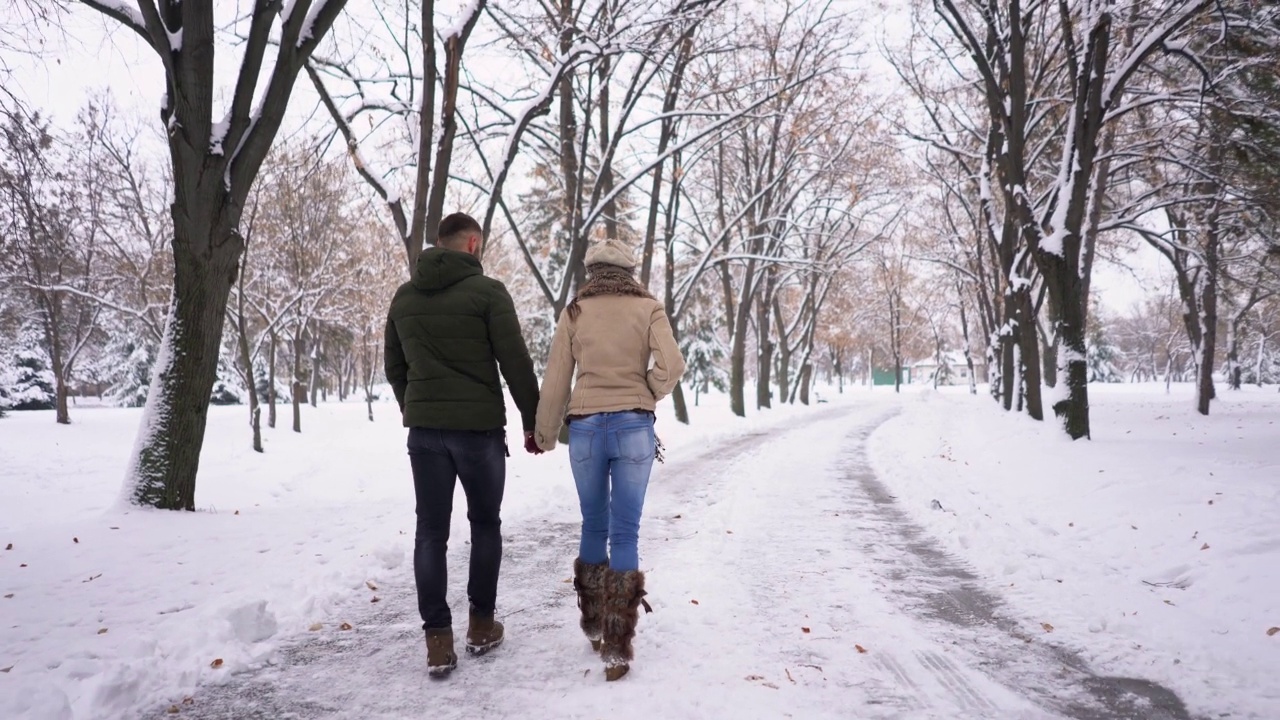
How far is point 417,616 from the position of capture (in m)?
4.12

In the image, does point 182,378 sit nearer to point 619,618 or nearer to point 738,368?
point 619,618

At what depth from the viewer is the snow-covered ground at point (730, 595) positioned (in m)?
A: 3.04

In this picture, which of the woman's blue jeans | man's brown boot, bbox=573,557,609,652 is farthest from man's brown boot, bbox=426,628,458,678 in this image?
the woman's blue jeans

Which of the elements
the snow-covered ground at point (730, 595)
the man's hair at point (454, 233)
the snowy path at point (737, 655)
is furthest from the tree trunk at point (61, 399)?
the man's hair at point (454, 233)

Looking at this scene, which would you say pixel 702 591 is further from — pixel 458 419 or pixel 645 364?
pixel 458 419

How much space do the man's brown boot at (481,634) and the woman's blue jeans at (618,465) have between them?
0.74 m

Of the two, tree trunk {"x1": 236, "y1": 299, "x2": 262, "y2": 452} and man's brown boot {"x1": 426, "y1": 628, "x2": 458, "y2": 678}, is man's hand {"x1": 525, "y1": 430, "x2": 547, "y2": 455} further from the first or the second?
tree trunk {"x1": 236, "y1": 299, "x2": 262, "y2": 452}

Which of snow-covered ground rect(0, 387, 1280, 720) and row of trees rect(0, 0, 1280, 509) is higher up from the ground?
row of trees rect(0, 0, 1280, 509)

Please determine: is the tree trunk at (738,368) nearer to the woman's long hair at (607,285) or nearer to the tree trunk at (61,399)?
the woman's long hair at (607,285)

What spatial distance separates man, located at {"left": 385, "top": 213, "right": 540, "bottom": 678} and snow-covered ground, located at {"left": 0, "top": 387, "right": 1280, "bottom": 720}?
38 cm

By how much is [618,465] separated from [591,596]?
0.73 metres

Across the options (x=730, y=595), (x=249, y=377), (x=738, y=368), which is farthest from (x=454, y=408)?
(x=738, y=368)

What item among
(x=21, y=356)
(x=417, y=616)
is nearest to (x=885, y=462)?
(x=417, y=616)

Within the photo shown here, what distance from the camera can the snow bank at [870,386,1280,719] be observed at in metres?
3.35
